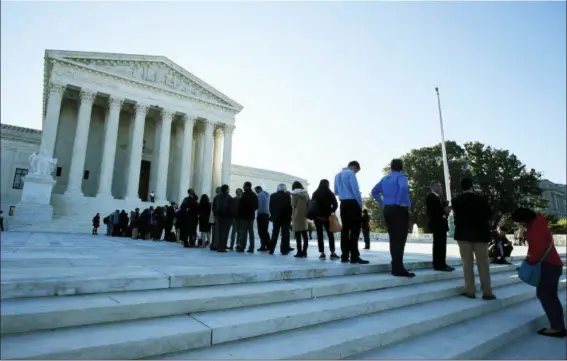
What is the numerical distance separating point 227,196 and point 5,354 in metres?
6.50

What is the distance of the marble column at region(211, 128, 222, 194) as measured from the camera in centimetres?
3397

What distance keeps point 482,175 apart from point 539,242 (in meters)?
44.4

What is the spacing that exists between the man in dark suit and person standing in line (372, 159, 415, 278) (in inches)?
47.8

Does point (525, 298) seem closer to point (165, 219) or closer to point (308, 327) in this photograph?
point (308, 327)

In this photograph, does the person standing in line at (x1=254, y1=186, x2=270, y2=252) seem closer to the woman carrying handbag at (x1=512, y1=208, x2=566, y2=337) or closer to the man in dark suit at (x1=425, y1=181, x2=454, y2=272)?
the man in dark suit at (x1=425, y1=181, x2=454, y2=272)

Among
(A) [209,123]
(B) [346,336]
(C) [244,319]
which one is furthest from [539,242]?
(A) [209,123]

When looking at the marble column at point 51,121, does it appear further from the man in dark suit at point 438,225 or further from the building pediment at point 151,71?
the man in dark suit at point 438,225

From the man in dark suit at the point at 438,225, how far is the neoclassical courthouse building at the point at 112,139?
21.1 m

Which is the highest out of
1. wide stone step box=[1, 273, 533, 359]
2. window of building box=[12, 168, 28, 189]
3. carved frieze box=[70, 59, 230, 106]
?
carved frieze box=[70, 59, 230, 106]

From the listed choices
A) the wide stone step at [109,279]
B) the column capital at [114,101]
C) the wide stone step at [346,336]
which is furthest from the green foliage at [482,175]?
the wide stone step at [109,279]

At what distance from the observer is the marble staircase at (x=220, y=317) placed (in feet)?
8.05

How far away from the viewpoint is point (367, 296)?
4273 mm

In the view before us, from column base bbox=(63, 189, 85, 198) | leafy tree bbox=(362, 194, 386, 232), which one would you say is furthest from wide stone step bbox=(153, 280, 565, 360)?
leafy tree bbox=(362, 194, 386, 232)

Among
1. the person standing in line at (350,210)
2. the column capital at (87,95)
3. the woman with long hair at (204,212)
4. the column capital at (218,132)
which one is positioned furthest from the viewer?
the column capital at (218,132)
